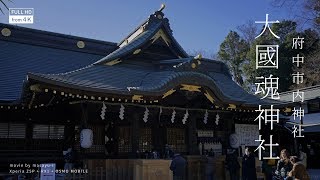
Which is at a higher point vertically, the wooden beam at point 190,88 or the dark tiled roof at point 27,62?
the dark tiled roof at point 27,62

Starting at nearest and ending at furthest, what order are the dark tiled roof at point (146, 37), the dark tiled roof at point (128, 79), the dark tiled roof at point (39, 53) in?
the dark tiled roof at point (128, 79) → the dark tiled roof at point (39, 53) → the dark tiled roof at point (146, 37)

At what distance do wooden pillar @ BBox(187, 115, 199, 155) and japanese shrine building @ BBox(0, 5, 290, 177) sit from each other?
0.04 metres

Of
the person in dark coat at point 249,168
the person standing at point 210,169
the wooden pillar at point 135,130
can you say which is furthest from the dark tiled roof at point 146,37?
the person in dark coat at point 249,168

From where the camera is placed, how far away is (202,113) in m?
18.0

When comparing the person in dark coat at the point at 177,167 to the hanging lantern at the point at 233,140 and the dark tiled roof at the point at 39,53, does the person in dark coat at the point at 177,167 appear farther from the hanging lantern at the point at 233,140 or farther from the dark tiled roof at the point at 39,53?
the dark tiled roof at the point at 39,53

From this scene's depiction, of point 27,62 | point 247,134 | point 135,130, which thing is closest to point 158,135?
point 135,130

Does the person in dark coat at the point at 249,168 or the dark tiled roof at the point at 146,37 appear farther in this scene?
the dark tiled roof at the point at 146,37

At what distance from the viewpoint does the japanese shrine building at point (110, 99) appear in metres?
14.6

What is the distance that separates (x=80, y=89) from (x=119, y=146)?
4143 millimetres

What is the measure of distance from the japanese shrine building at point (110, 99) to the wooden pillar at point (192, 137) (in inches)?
1.7

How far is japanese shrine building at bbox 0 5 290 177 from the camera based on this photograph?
14625mm

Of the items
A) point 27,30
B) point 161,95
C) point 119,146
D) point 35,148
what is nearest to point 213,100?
point 161,95

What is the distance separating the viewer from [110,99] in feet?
48.1

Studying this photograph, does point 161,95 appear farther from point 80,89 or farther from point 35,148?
point 35,148
